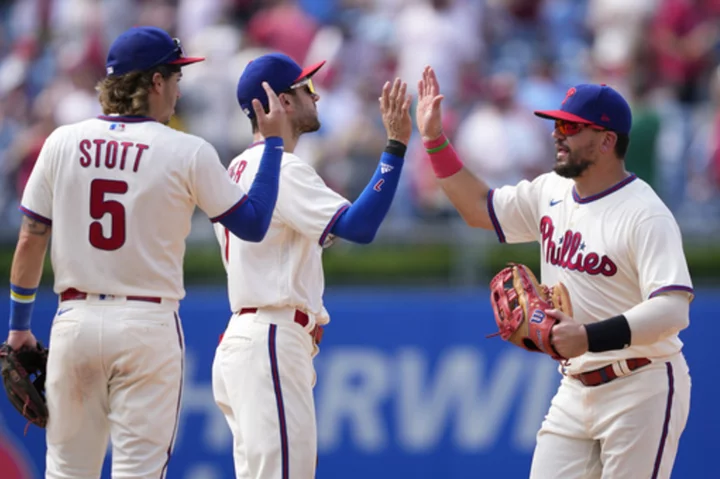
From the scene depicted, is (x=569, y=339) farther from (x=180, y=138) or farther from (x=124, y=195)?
(x=124, y=195)

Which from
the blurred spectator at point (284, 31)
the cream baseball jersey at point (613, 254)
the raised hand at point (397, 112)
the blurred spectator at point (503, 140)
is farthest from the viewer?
the blurred spectator at point (284, 31)

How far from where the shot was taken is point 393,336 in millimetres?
8891

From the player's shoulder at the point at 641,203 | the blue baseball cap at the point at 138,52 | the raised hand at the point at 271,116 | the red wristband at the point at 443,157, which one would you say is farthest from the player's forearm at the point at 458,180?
the blue baseball cap at the point at 138,52

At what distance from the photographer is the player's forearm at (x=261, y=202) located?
4.91 metres

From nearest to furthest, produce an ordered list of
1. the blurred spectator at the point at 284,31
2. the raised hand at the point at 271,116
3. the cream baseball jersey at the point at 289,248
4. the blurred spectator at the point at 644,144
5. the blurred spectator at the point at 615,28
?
the raised hand at the point at 271,116 < the cream baseball jersey at the point at 289,248 < the blurred spectator at the point at 644,144 < the blurred spectator at the point at 615,28 < the blurred spectator at the point at 284,31

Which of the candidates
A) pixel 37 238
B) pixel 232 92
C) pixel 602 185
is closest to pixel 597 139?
pixel 602 185

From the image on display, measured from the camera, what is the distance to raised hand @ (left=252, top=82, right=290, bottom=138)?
5035 mm

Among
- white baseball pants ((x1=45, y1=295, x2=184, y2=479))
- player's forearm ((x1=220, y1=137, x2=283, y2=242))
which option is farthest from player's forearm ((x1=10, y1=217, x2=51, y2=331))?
player's forearm ((x1=220, y1=137, x2=283, y2=242))

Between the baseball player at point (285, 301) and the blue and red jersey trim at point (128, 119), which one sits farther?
the baseball player at point (285, 301)

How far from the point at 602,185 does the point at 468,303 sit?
12.1 ft

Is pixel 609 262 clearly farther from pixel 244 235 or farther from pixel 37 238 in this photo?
pixel 37 238

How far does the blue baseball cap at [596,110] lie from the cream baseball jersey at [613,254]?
0.27 meters

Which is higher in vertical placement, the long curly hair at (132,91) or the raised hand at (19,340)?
the long curly hair at (132,91)

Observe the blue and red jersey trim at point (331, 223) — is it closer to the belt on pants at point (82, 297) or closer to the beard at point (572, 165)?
the belt on pants at point (82, 297)
